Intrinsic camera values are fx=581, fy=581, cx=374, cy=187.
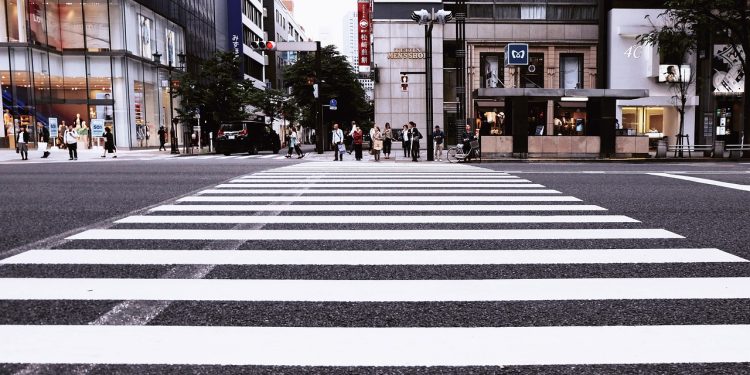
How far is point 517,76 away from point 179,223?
33361mm

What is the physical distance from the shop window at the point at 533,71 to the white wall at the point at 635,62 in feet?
14.1

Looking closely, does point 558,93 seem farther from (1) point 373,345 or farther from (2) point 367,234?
(1) point 373,345

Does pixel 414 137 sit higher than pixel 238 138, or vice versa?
pixel 238 138

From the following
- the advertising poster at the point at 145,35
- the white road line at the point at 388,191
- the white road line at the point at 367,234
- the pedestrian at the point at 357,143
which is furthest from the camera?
the advertising poster at the point at 145,35

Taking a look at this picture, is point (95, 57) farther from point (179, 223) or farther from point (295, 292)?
point (295, 292)

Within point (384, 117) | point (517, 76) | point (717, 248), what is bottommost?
point (717, 248)

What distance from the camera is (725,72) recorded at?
117 ft

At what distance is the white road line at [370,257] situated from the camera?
5.28 m

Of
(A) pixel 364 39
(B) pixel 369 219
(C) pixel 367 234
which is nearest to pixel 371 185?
(B) pixel 369 219

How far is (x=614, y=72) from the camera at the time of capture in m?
36.4

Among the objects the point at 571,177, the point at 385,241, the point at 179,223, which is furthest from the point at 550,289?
the point at 571,177

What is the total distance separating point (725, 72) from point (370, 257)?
38.0 meters

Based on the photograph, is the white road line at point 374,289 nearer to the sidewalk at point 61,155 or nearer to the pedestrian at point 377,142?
the pedestrian at point 377,142

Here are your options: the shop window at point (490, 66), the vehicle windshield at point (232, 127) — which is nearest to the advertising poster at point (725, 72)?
the shop window at point (490, 66)
